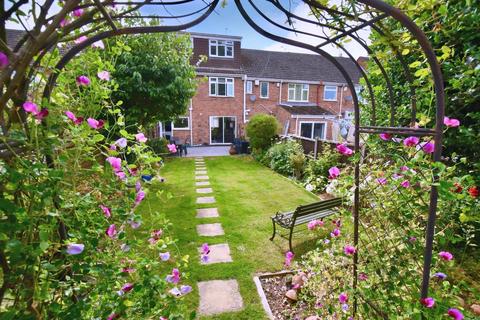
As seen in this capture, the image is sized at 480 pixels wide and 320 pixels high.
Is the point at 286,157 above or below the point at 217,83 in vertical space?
below

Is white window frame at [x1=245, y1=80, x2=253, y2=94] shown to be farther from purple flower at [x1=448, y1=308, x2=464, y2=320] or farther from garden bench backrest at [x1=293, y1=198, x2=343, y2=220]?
purple flower at [x1=448, y1=308, x2=464, y2=320]

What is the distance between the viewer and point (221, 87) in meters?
15.5

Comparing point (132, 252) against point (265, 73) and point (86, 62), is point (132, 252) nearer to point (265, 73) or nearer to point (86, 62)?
point (86, 62)

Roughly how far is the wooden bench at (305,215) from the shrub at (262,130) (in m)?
7.35

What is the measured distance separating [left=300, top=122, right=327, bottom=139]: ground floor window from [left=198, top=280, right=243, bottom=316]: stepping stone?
14.6 meters

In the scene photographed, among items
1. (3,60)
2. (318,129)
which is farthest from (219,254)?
(318,129)

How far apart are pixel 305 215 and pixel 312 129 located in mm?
13747

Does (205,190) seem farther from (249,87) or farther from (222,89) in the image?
(249,87)

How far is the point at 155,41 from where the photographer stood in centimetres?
Result: 562

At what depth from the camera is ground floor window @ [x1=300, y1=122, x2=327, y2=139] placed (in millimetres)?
16647

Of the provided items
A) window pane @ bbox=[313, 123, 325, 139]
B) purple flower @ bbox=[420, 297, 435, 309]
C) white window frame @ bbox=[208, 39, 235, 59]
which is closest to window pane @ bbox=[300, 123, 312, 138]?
window pane @ bbox=[313, 123, 325, 139]

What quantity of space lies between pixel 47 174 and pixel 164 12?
973mm

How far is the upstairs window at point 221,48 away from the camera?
51.5 feet

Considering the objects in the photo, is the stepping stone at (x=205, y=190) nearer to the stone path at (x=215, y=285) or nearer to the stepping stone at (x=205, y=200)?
the stepping stone at (x=205, y=200)
